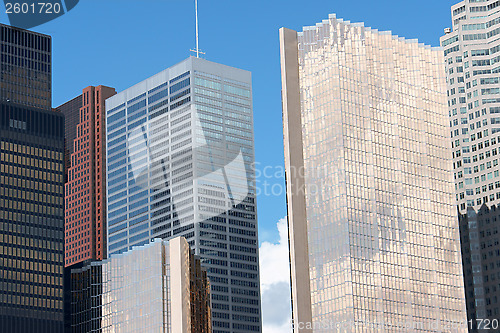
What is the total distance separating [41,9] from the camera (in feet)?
650

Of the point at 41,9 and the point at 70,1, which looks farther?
the point at 41,9

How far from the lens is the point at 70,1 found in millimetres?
149125

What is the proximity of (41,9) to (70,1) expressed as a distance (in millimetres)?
51352

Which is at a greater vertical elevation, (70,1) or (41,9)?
(41,9)
